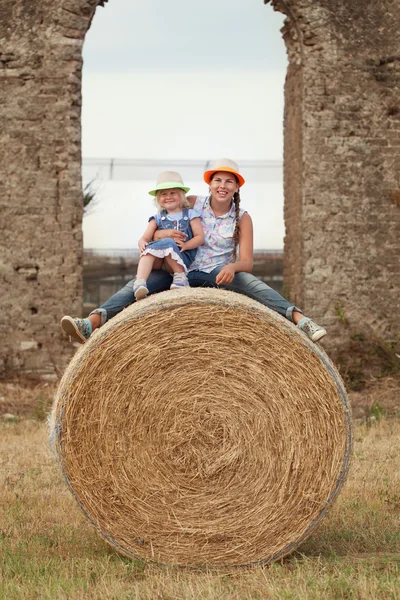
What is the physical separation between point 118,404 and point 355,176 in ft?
21.2

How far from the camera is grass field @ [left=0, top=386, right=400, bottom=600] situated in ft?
12.5

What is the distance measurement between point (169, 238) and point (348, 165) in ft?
17.6

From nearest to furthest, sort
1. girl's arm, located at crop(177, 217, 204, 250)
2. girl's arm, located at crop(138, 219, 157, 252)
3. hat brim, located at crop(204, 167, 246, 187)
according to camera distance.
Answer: hat brim, located at crop(204, 167, 246, 187)
girl's arm, located at crop(177, 217, 204, 250)
girl's arm, located at crop(138, 219, 157, 252)

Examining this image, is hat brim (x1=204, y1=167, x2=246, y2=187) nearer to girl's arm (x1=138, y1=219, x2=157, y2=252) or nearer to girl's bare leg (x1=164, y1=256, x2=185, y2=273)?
girl's arm (x1=138, y1=219, x2=157, y2=252)

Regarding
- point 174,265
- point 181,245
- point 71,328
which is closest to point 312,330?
point 174,265

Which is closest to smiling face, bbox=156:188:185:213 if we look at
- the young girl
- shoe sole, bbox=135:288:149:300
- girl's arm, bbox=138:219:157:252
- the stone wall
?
the young girl

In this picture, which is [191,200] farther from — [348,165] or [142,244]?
[348,165]

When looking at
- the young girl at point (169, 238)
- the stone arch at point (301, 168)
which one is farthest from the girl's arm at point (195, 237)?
the stone arch at point (301, 168)

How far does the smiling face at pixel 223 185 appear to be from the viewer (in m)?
5.19

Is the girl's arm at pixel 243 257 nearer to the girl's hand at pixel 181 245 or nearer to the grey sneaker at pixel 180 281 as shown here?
the grey sneaker at pixel 180 281

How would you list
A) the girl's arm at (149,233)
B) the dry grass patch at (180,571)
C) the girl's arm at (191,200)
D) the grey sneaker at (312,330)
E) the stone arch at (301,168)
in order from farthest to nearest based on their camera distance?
the stone arch at (301,168) → the girl's arm at (191,200) → the girl's arm at (149,233) → the grey sneaker at (312,330) → the dry grass patch at (180,571)

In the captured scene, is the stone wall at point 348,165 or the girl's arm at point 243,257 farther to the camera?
the stone wall at point 348,165

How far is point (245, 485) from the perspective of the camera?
4.28 metres

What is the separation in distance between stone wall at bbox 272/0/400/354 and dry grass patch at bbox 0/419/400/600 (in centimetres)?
401
